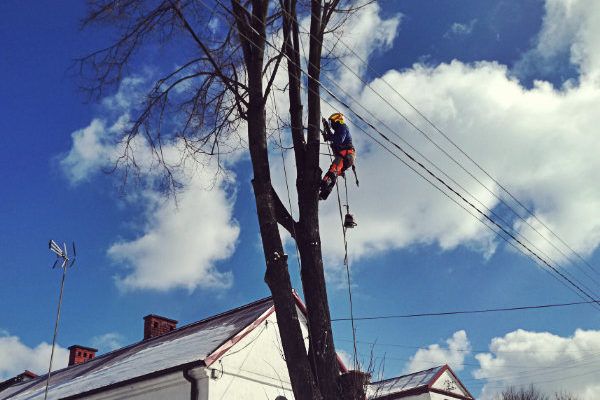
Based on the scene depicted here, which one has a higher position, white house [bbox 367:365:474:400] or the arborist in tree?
white house [bbox 367:365:474:400]

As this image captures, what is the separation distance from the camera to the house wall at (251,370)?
1139 cm

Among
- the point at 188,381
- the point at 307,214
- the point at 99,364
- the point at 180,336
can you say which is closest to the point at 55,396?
the point at 99,364

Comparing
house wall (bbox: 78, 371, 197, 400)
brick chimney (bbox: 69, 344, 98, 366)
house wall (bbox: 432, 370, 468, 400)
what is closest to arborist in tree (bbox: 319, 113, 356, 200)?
house wall (bbox: 78, 371, 197, 400)

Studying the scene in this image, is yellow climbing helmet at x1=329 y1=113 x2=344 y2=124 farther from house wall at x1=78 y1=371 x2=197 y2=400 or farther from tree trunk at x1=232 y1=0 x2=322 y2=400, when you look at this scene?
house wall at x1=78 y1=371 x2=197 y2=400

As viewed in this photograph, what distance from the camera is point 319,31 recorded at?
6812 millimetres

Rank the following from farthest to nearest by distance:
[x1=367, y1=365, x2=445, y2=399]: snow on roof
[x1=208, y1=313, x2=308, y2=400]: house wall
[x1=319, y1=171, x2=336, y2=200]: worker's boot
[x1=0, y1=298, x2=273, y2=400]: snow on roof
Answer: [x1=367, y1=365, x2=445, y2=399]: snow on roof < [x1=0, y1=298, x2=273, y2=400]: snow on roof < [x1=208, y1=313, x2=308, y2=400]: house wall < [x1=319, y1=171, x2=336, y2=200]: worker's boot

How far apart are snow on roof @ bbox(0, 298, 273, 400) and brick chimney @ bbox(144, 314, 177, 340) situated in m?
0.77

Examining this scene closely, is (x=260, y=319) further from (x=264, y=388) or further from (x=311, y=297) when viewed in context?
(x=311, y=297)

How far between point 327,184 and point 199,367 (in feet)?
20.6

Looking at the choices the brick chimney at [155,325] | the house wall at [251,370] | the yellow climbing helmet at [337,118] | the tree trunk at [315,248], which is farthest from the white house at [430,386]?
the tree trunk at [315,248]

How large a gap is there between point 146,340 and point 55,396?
297 centimetres

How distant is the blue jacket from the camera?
723 cm

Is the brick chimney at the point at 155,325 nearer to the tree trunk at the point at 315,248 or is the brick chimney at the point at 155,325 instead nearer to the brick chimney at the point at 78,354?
the brick chimney at the point at 78,354

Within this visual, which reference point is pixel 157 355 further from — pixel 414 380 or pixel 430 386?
pixel 414 380
